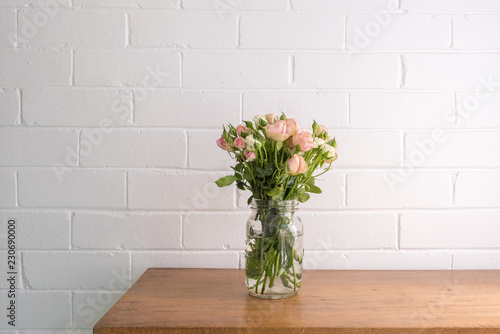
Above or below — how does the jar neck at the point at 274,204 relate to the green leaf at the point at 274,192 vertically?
below

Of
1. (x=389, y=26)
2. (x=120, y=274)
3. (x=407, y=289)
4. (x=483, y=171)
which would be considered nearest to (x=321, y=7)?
(x=389, y=26)

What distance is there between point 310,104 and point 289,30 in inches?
9.3

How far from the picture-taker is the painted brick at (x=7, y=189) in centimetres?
130

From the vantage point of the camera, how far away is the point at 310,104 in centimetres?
132

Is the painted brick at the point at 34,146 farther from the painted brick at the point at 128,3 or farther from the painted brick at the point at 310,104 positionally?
the painted brick at the point at 310,104

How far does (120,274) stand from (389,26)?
1130 mm

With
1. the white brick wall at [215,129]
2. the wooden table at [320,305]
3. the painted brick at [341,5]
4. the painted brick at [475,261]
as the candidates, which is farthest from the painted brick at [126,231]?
the painted brick at [475,261]

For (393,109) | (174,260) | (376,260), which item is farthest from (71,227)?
(393,109)

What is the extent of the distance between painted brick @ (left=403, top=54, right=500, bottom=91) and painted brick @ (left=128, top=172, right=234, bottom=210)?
0.67 metres

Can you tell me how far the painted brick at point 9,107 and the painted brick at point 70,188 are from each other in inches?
6.3

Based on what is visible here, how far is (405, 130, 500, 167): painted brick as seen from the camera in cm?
132

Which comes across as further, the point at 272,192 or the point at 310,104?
the point at 310,104

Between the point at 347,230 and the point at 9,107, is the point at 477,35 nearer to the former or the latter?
the point at 347,230

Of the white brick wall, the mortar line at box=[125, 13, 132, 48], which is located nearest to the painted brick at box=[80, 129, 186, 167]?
the white brick wall
